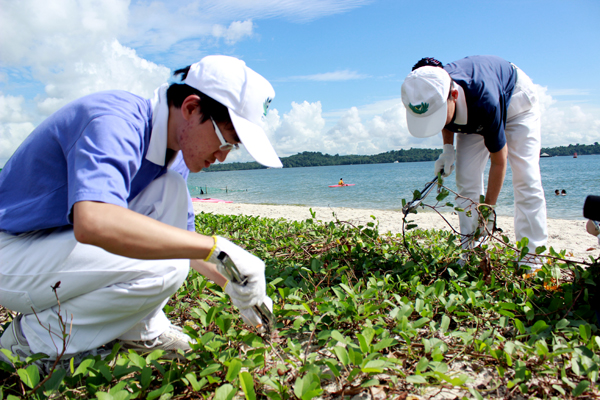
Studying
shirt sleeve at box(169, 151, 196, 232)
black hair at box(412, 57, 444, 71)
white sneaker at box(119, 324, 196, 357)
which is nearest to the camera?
white sneaker at box(119, 324, 196, 357)

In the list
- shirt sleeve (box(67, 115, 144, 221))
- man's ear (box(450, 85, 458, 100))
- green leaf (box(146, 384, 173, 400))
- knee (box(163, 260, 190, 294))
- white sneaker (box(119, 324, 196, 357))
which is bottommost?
white sneaker (box(119, 324, 196, 357))

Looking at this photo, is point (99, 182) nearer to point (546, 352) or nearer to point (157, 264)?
point (157, 264)

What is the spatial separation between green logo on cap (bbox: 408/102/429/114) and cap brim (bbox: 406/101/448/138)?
61 millimetres

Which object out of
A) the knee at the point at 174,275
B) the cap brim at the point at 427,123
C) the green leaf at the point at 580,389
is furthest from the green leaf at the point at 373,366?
the cap brim at the point at 427,123

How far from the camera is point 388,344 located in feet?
5.22

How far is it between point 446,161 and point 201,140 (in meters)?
2.84

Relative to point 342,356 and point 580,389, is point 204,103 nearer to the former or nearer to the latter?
point 342,356

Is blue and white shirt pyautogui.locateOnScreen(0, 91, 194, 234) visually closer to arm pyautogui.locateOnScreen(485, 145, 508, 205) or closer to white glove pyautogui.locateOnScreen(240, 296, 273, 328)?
white glove pyautogui.locateOnScreen(240, 296, 273, 328)

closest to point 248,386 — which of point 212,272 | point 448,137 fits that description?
point 212,272

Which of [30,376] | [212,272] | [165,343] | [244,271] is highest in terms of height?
[244,271]

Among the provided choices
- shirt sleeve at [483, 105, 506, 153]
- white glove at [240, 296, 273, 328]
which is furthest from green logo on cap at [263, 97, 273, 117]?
shirt sleeve at [483, 105, 506, 153]

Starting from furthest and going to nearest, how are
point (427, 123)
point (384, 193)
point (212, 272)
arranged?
point (384, 193)
point (427, 123)
point (212, 272)

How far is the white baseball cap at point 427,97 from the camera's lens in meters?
2.82

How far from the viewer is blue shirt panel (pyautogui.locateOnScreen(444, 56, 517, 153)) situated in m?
2.88
